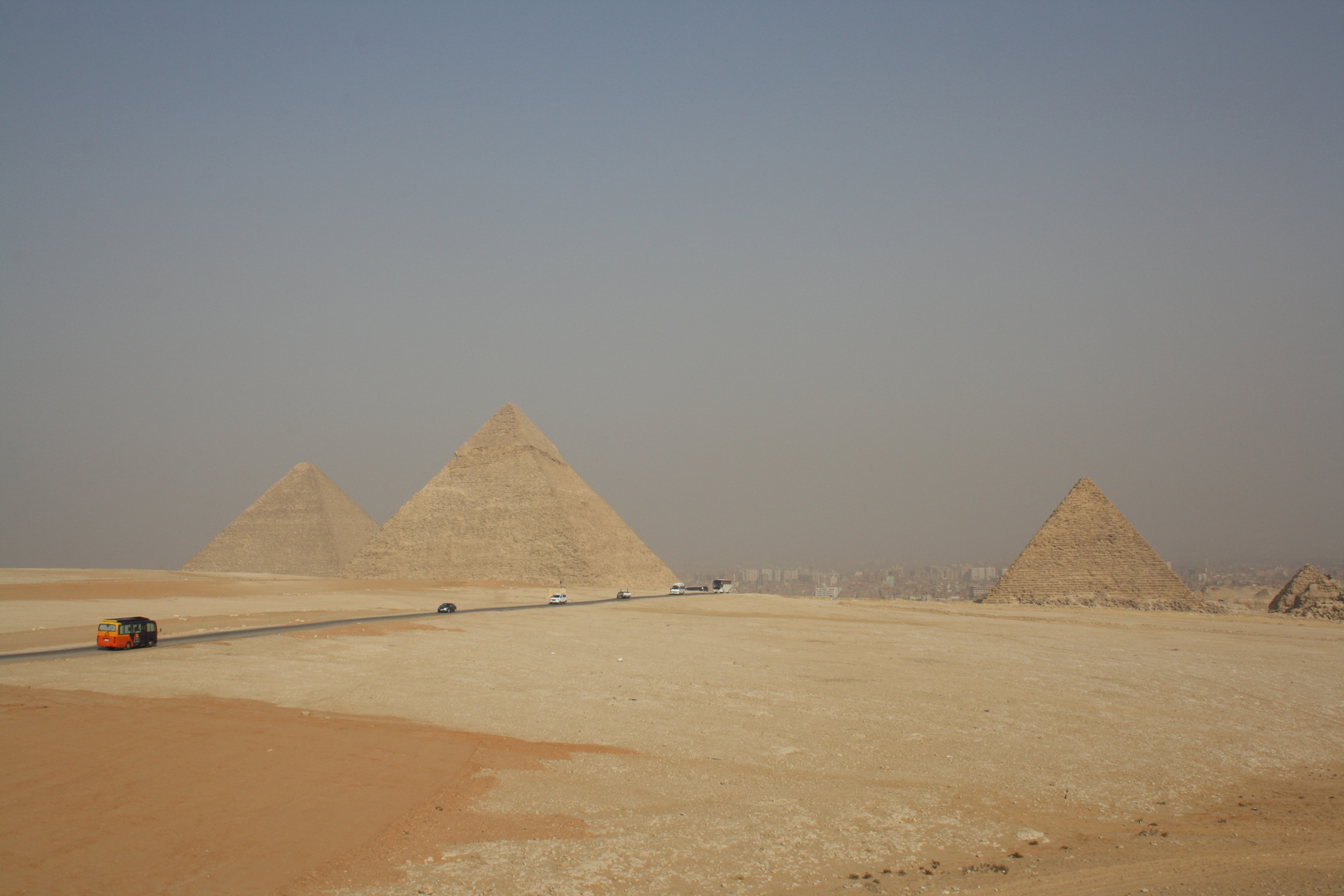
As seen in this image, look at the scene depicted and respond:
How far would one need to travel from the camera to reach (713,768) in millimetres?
10281

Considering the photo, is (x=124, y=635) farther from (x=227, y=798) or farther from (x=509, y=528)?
(x=509, y=528)

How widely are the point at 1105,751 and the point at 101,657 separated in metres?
18.5

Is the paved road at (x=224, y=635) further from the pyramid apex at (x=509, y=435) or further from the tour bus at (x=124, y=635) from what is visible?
the pyramid apex at (x=509, y=435)

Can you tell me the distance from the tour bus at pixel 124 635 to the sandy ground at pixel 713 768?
92 cm

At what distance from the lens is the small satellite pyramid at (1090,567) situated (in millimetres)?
48625

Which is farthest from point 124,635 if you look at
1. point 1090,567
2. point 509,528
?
point 509,528

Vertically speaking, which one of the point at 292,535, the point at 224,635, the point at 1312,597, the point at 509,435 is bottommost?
the point at 1312,597

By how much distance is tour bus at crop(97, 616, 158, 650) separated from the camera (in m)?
18.9

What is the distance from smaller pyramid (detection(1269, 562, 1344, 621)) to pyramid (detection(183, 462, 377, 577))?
233 feet

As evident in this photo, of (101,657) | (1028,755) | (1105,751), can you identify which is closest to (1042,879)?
(1028,755)

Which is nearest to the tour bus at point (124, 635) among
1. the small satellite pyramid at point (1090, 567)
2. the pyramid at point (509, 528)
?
the pyramid at point (509, 528)

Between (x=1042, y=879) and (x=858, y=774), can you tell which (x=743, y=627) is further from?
(x=1042, y=879)

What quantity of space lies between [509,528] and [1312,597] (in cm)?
5332

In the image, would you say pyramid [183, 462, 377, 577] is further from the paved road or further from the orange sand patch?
the orange sand patch
